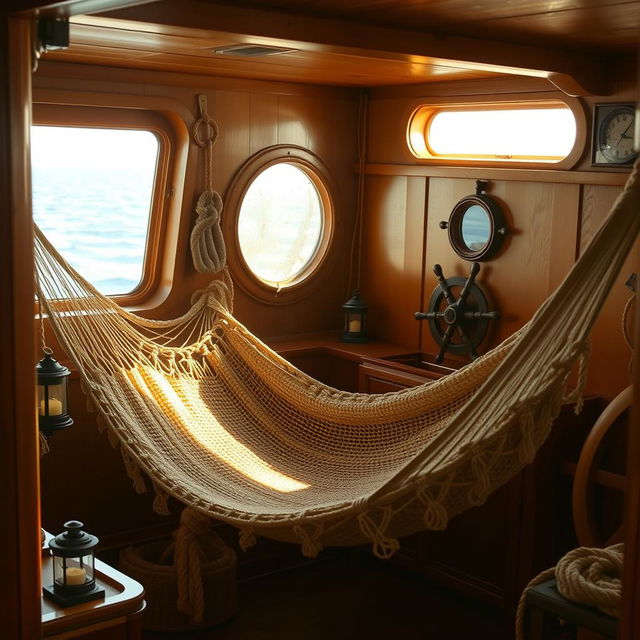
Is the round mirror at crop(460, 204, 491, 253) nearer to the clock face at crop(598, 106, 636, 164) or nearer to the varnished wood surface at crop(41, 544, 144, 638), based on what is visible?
the clock face at crop(598, 106, 636, 164)

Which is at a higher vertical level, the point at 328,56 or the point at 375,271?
the point at 328,56

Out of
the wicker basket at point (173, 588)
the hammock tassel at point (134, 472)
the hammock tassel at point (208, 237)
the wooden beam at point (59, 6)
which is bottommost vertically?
the wicker basket at point (173, 588)

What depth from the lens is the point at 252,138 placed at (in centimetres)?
378

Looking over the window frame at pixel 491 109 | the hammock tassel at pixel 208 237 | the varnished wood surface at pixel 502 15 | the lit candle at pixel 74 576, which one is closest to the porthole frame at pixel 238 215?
the hammock tassel at pixel 208 237

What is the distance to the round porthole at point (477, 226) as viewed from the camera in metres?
3.54

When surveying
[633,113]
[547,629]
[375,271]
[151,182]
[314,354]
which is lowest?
[547,629]

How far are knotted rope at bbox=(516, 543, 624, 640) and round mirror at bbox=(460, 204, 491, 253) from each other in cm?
172

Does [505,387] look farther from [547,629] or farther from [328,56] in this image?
[328,56]

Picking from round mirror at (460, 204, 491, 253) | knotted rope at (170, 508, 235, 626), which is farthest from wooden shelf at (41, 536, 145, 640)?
round mirror at (460, 204, 491, 253)

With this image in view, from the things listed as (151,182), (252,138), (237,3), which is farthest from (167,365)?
(237,3)

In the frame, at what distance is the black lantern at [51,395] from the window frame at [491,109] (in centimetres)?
172

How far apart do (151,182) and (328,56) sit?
3.23ft

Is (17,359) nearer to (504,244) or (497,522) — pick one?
(497,522)

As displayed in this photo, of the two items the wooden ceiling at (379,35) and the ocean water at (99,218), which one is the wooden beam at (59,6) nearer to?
the wooden ceiling at (379,35)
